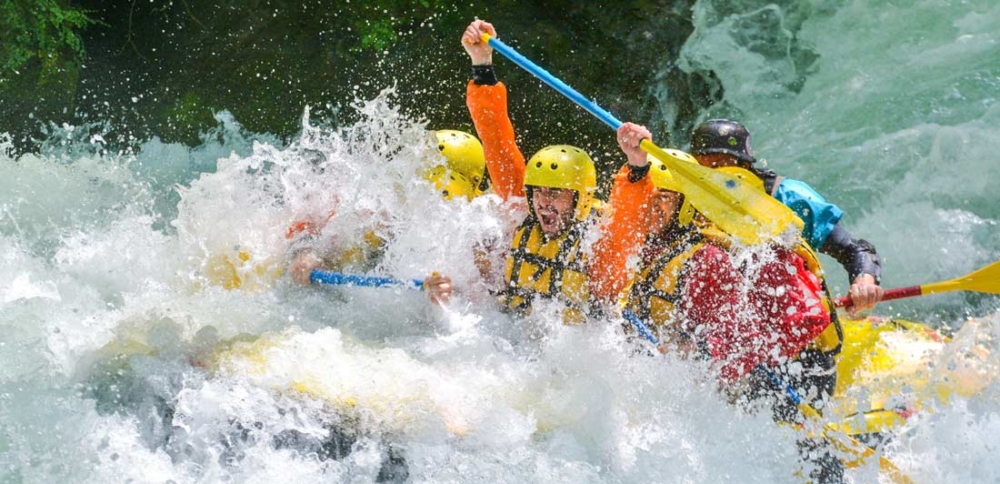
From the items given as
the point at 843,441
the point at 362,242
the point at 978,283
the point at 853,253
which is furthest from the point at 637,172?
the point at 978,283

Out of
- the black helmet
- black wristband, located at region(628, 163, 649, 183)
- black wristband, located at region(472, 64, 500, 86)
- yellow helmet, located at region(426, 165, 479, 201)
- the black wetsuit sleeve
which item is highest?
black wristband, located at region(472, 64, 500, 86)

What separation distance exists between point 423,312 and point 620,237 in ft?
3.12

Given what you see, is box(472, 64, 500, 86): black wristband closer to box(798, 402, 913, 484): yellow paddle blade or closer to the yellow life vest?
the yellow life vest

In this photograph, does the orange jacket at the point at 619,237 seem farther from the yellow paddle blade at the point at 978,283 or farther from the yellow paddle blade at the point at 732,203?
the yellow paddle blade at the point at 978,283

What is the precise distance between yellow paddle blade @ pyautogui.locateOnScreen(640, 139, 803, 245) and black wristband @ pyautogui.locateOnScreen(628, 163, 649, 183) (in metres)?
0.12

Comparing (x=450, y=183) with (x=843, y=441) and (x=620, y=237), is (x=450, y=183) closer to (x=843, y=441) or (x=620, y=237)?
(x=620, y=237)

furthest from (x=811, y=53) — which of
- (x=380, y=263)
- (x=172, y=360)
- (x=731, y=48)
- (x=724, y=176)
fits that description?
(x=172, y=360)

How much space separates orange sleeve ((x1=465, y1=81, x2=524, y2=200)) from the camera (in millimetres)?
4336

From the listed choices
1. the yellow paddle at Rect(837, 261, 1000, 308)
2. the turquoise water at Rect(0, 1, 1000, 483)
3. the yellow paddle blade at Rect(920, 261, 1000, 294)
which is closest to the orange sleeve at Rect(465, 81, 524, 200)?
the turquoise water at Rect(0, 1, 1000, 483)

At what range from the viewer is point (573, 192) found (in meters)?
4.09

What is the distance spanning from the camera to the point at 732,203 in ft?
12.2

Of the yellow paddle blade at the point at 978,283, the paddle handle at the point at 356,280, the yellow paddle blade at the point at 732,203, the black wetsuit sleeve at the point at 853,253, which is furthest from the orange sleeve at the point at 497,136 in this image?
the yellow paddle blade at the point at 978,283

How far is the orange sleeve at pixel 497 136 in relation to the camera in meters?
4.34

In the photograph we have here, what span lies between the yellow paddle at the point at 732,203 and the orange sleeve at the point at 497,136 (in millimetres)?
808
